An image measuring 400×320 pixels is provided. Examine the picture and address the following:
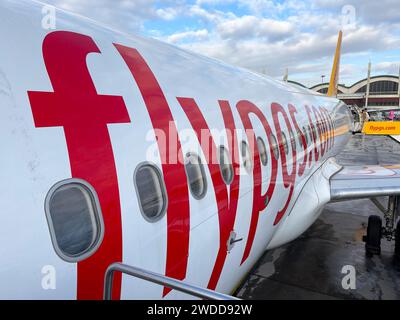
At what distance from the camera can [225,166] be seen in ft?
11.7

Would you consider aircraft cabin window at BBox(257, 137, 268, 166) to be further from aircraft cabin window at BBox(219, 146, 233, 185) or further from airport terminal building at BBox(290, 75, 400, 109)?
airport terminal building at BBox(290, 75, 400, 109)

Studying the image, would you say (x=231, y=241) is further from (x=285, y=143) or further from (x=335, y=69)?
(x=335, y=69)

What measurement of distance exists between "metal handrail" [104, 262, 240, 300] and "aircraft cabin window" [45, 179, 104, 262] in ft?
0.56

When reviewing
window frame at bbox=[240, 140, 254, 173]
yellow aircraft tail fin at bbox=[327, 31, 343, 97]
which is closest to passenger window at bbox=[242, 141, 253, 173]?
window frame at bbox=[240, 140, 254, 173]

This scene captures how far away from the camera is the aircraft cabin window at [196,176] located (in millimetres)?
2998

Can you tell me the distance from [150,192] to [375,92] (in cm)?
10068

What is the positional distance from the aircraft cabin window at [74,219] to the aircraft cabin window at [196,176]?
104 centimetres

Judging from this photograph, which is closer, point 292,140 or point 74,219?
point 74,219

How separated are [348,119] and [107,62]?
13.3 meters

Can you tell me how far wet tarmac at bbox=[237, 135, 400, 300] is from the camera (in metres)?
5.98

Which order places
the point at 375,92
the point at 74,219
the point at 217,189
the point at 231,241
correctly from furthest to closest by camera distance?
the point at 375,92 → the point at 231,241 → the point at 217,189 → the point at 74,219

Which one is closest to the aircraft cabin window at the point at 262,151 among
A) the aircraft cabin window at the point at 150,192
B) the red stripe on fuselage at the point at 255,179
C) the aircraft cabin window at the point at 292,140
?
the red stripe on fuselage at the point at 255,179

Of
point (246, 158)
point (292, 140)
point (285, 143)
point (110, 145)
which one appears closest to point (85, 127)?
point (110, 145)

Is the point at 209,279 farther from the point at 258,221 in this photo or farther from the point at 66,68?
the point at 66,68
